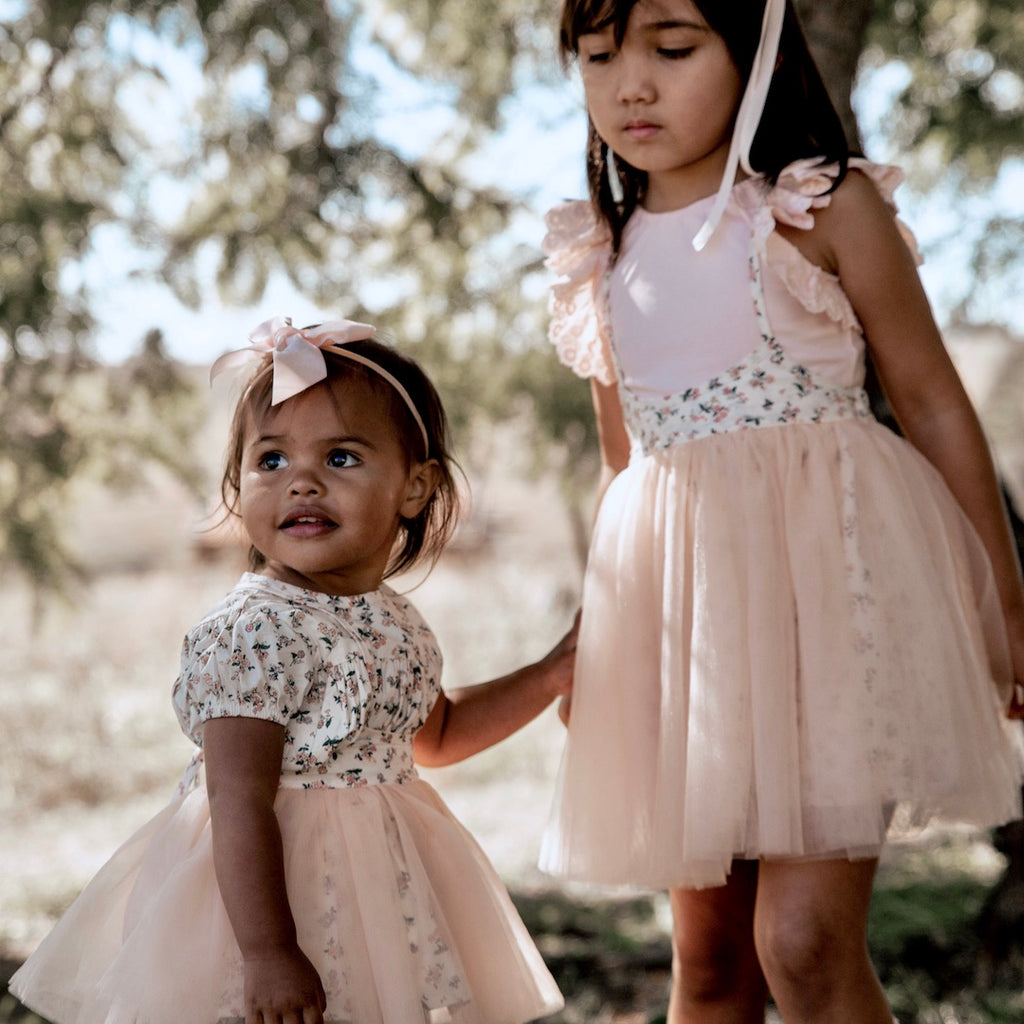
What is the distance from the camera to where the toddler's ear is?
→ 6.52 ft

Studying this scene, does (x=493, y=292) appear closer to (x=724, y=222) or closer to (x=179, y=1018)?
(x=724, y=222)

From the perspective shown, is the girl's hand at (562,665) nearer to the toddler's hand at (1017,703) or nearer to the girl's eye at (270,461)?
the girl's eye at (270,461)

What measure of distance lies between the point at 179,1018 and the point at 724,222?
1406mm

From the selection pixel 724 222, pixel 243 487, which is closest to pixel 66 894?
pixel 243 487

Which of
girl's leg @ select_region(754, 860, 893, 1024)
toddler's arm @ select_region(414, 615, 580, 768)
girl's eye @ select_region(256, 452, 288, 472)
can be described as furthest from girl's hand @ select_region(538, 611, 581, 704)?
girl's eye @ select_region(256, 452, 288, 472)

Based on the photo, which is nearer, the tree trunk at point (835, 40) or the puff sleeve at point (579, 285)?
the puff sleeve at point (579, 285)

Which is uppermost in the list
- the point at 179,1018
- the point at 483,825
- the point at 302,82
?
the point at 302,82

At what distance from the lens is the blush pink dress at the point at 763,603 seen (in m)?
1.86

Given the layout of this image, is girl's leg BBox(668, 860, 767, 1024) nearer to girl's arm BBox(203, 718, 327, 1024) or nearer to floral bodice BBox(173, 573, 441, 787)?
floral bodice BBox(173, 573, 441, 787)

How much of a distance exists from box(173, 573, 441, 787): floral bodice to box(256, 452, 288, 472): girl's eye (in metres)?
0.16

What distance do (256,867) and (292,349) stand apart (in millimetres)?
716

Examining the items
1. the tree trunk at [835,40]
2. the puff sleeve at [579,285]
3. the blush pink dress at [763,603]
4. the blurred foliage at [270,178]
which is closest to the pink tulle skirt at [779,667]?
the blush pink dress at [763,603]

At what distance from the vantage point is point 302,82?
13.9 ft

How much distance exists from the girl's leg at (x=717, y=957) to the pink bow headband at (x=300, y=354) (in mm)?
884
